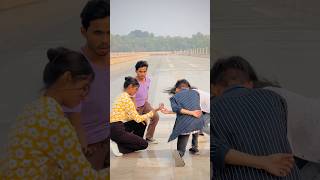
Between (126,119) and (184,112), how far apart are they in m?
0.36

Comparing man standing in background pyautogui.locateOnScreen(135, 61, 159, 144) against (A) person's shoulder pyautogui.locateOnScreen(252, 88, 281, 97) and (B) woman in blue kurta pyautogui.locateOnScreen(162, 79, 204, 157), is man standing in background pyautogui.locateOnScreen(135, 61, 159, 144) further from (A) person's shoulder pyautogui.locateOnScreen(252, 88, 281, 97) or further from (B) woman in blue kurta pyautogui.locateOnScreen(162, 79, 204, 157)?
(A) person's shoulder pyautogui.locateOnScreen(252, 88, 281, 97)

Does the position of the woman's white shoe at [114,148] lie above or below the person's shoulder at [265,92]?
below

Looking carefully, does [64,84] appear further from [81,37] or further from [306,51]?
[306,51]

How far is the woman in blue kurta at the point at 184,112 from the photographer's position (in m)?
2.41

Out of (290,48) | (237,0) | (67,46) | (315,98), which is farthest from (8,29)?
(315,98)

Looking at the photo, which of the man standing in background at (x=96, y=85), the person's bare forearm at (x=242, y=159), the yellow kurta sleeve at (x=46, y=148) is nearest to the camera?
the person's bare forearm at (x=242, y=159)

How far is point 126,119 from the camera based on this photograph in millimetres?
2504

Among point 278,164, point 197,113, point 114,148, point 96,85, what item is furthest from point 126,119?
point 278,164

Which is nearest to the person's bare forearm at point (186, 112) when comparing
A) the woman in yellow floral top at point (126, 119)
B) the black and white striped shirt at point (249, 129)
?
the woman in yellow floral top at point (126, 119)

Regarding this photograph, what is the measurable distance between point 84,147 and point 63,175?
0.79 ft

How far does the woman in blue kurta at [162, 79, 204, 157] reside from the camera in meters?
2.41

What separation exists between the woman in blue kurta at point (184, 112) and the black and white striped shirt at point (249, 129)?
1.48 ft

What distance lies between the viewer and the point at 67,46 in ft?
7.57

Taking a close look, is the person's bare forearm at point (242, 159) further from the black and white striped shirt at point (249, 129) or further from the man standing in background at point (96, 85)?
the man standing in background at point (96, 85)
